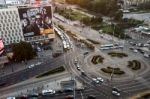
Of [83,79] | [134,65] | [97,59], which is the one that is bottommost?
[83,79]

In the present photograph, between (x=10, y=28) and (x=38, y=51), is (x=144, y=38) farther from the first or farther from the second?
(x=10, y=28)

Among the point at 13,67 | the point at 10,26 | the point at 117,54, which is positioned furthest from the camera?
the point at 10,26

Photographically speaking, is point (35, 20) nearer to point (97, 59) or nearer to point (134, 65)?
point (97, 59)

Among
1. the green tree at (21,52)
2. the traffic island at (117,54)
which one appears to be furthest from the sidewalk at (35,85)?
the traffic island at (117,54)

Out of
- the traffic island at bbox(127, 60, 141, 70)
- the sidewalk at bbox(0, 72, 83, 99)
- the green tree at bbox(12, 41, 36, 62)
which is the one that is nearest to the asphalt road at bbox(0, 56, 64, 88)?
the sidewalk at bbox(0, 72, 83, 99)

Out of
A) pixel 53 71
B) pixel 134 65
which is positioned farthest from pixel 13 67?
pixel 134 65

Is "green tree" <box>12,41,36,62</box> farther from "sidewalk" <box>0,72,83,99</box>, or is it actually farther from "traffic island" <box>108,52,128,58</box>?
"traffic island" <box>108,52,128,58</box>
